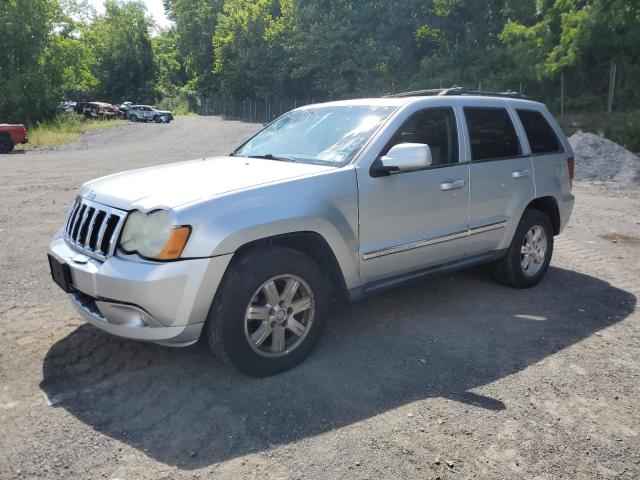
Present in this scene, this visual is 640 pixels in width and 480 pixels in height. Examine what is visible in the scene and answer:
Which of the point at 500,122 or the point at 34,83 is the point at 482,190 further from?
the point at 34,83

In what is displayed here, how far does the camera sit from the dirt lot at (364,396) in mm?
2924

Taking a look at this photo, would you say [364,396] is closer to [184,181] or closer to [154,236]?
[154,236]

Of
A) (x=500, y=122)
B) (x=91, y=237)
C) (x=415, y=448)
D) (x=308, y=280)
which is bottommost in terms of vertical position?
(x=415, y=448)

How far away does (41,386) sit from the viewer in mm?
3588

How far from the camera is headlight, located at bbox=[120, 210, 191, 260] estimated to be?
3.27 m

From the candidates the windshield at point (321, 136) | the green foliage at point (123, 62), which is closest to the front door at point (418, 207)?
A: the windshield at point (321, 136)

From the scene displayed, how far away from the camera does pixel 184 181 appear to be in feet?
12.4

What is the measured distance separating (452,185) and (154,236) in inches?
96.4

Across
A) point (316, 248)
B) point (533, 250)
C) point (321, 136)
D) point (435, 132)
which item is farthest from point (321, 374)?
point (533, 250)

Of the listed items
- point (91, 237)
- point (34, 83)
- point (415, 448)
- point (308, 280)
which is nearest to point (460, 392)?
point (415, 448)

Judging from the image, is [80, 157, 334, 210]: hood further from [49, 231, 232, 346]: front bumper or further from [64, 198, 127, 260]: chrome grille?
[49, 231, 232, 346]: front bumper

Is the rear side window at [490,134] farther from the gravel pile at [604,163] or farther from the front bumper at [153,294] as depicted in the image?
the gravel pile at [604,163]

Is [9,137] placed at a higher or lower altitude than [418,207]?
higher

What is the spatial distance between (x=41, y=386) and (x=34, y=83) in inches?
1282
